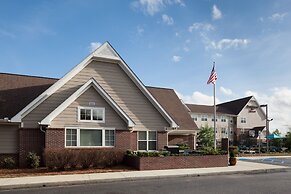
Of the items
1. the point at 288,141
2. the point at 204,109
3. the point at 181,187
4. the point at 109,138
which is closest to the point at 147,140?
the point at 109,138

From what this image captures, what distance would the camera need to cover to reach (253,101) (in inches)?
2388

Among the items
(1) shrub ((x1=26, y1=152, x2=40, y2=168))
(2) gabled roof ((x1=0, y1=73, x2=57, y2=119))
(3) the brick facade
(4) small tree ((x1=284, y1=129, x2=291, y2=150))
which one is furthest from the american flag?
(4) small tree ((x1=284, y1=129, x2=291, y2=150))

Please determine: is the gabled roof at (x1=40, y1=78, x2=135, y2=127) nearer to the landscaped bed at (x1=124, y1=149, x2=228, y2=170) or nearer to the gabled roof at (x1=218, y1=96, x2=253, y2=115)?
the landscaped bed at (x1=124, y1=149, x2=228, y2=170)

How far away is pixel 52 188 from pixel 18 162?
6.46 m

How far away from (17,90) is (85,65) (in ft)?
16.8

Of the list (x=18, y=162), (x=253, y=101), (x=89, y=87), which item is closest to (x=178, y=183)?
(x=89, y=87)

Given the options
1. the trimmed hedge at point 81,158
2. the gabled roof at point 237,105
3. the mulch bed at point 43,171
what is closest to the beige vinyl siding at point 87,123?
the trimmed hedge at point 81,158

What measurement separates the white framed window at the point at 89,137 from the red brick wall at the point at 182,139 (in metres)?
9.02

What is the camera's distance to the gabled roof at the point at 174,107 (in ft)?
85.3

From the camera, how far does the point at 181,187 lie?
1187 centimetres

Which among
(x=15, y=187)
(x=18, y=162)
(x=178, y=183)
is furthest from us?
(x=18, y=162)

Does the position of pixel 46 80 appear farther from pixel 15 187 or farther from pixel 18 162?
pixel 15 187

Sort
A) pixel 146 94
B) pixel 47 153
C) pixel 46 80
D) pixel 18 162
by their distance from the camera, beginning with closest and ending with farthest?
pixel 47 153 < pixel 18 162 < pixel 146 94 < pixel 46 80

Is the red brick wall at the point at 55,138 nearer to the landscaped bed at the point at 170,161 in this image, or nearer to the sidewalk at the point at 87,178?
Result: the sidewalk at the point at 87,178
